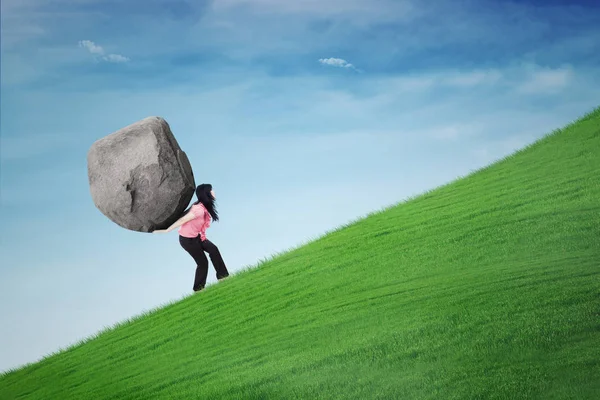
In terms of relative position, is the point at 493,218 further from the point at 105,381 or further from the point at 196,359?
the point at 105,381

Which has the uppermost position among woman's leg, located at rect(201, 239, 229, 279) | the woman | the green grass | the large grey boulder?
the large grey boulder

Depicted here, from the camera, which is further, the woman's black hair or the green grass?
the woman's black hair

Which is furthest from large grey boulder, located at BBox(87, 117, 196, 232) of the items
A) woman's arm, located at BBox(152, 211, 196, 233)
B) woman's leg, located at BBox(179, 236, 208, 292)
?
woman's leg, located at BBox(179, 236, 208, 292)

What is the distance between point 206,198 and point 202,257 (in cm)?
88

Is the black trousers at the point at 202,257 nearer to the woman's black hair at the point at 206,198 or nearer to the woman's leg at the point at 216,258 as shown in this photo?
the woman's leg at the point at 216,258

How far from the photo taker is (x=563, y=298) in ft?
17.7

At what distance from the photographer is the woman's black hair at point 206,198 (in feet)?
29.2

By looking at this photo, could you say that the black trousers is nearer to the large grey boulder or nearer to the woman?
the woman

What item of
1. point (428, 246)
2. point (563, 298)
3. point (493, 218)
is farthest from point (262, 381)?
point (493, 218)

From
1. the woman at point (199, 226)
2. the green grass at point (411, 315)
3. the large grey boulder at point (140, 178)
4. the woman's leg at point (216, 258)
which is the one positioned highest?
the large grey boulder at point (140, 178)

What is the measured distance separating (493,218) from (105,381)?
4851 mm

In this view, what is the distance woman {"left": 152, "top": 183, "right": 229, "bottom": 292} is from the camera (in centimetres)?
891

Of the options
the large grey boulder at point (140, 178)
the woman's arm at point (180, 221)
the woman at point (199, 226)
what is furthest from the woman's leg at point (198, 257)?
the large grey boulder at point (140, 178)

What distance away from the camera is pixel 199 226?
9.01m
